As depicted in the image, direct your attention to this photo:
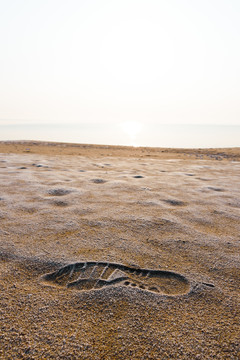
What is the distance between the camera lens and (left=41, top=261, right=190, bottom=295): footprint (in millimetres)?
1560

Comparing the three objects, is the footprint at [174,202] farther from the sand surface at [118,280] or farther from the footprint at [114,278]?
the footprint at [114,278]

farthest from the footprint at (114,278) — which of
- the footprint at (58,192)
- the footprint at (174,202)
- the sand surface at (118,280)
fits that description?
the footprint at (58,192)

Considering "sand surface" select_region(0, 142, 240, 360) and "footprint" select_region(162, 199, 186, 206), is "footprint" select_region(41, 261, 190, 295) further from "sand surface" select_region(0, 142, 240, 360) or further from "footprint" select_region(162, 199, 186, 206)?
"footprint" select_region(162, 199, 186, 206)

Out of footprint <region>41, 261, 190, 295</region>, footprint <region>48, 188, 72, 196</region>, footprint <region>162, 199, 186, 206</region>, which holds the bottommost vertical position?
footprint <region>41, 261, 190, 295</region>

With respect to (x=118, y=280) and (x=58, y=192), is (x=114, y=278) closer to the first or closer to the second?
(x=118, y=280)

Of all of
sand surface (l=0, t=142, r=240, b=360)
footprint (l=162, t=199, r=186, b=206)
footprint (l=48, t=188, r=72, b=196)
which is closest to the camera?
sand surface (l=0, t=142, r=240, b=360)

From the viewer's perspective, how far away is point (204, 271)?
5.66 ft

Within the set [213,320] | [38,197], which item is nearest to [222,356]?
[213,320]

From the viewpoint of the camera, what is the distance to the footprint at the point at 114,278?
1560mm

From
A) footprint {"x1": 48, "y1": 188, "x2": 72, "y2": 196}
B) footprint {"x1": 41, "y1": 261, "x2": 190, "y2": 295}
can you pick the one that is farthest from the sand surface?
footprint {"x1": 48, "y1": 188, "x2": 72, "y2": 196}

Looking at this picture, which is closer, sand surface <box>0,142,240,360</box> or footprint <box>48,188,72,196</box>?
sand surface <box>0,142,240,360</box>

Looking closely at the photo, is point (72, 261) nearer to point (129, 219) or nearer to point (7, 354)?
point (7, 354)

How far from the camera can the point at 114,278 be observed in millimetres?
1628

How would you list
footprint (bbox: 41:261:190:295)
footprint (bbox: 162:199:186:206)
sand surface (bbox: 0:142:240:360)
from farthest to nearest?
footprint (bbox: 162:199:186:206)
footprint (bbox: 41:261:190:295)
sand surface (bbox: 0:142:240:360)
